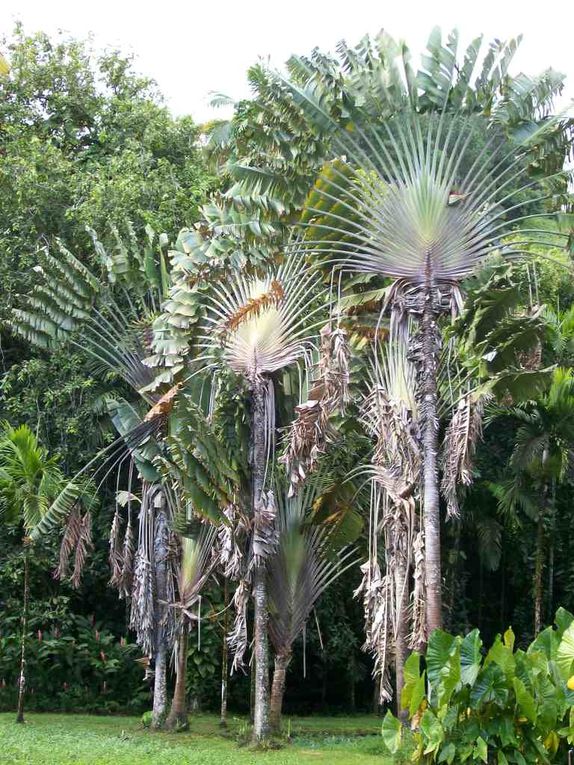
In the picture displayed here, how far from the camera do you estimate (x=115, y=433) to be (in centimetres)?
1658

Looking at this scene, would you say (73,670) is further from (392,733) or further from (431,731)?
(431,731)

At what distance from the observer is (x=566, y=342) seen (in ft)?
47.8

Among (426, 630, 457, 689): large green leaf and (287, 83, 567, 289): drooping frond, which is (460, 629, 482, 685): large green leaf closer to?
(426, 630, 457, 689): large green leaf

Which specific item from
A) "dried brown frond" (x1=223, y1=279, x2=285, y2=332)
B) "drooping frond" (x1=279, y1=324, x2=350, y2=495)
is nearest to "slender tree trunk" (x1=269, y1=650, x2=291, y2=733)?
"drooping frond" (x1=279, y1=324, x2=350, y2=495)

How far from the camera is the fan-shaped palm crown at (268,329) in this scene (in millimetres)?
12047

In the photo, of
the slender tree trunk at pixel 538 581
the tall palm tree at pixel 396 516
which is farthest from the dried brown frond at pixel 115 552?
the slender tree trunk at pixel 538 581

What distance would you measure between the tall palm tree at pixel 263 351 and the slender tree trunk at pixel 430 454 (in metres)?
1.91

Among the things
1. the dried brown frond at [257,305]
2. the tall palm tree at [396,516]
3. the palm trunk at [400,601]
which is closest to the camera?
the tall palm tree at [396,516]

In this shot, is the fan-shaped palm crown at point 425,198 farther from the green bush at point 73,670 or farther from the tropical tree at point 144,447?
the green bush at point 73,670

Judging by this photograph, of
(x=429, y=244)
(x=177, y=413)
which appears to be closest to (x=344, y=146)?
(x=429, y=244)

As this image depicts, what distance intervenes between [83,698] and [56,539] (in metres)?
2.38

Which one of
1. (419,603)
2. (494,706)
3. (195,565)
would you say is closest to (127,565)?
(195,565)

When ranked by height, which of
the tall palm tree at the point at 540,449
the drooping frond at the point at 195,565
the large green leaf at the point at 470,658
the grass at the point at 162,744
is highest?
the tall palm tree at the point at 540,449

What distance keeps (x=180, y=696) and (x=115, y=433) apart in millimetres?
4929
